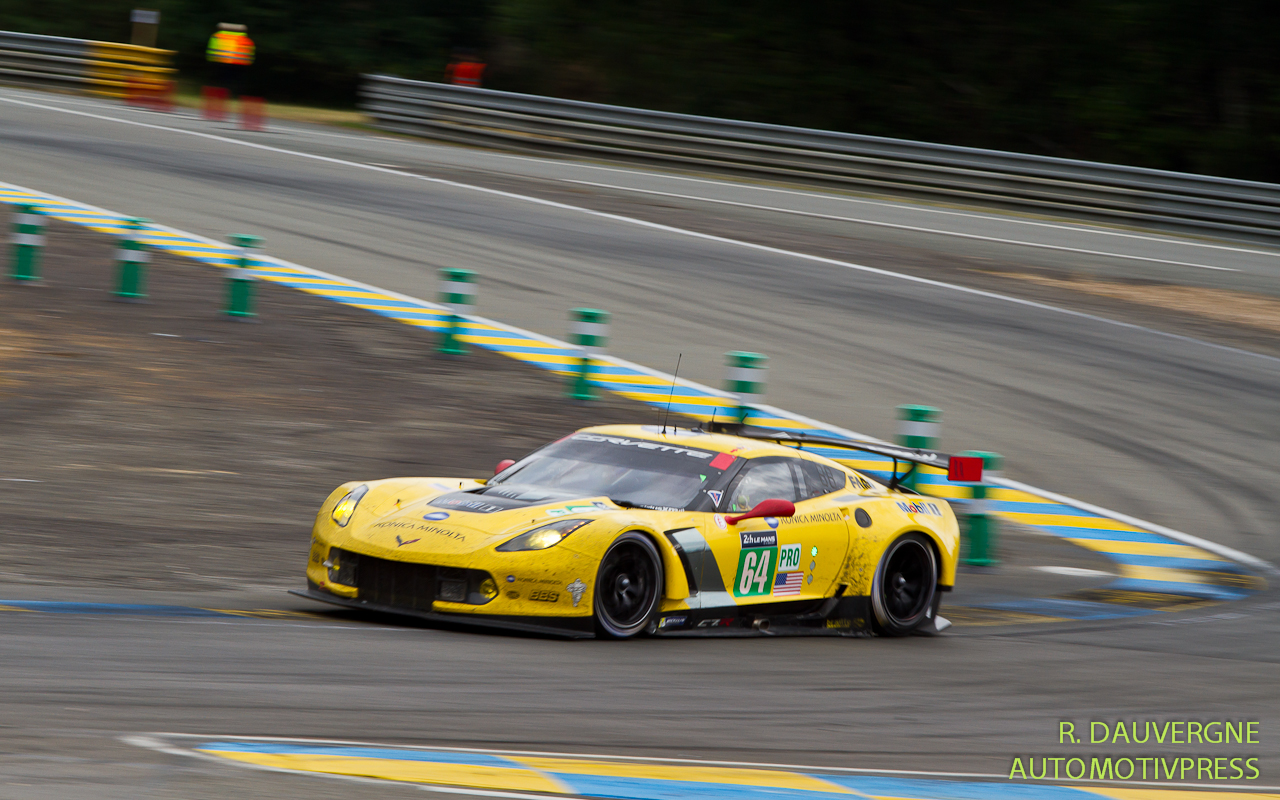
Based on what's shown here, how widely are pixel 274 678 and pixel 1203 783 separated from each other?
156 inches

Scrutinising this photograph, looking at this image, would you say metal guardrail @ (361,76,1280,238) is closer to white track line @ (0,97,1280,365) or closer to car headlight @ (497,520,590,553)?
white track line @ (0,97,1280,365)

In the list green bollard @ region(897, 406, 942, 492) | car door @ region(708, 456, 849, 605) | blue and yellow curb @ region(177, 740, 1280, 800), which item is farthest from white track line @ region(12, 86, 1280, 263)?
blue and yellow curb @ region(177, 740, 1280, 800)

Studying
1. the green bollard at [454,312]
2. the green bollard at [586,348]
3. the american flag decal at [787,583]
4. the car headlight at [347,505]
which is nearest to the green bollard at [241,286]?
the green bollard at [454,312]

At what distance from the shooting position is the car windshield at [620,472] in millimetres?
9055

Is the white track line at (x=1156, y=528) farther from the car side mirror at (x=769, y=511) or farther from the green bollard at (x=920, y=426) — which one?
the car side mirror at (x=769, y=511)

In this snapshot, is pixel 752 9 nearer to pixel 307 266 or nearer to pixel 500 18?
pixel 500 18

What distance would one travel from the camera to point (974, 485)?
1264 cm

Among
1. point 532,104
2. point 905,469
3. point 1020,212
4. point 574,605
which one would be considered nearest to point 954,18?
point 1020,212

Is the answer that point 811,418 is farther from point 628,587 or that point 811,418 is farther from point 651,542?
point 628,587

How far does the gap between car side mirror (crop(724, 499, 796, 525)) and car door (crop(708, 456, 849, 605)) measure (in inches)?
1.5

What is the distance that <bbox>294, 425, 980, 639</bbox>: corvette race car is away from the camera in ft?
26.9

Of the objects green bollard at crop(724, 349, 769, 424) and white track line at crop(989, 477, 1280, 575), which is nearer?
white track line at crop(989, 477, 1280, 575)

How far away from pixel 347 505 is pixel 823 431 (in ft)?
23.9

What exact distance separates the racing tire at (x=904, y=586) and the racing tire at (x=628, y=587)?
187 centimetres
